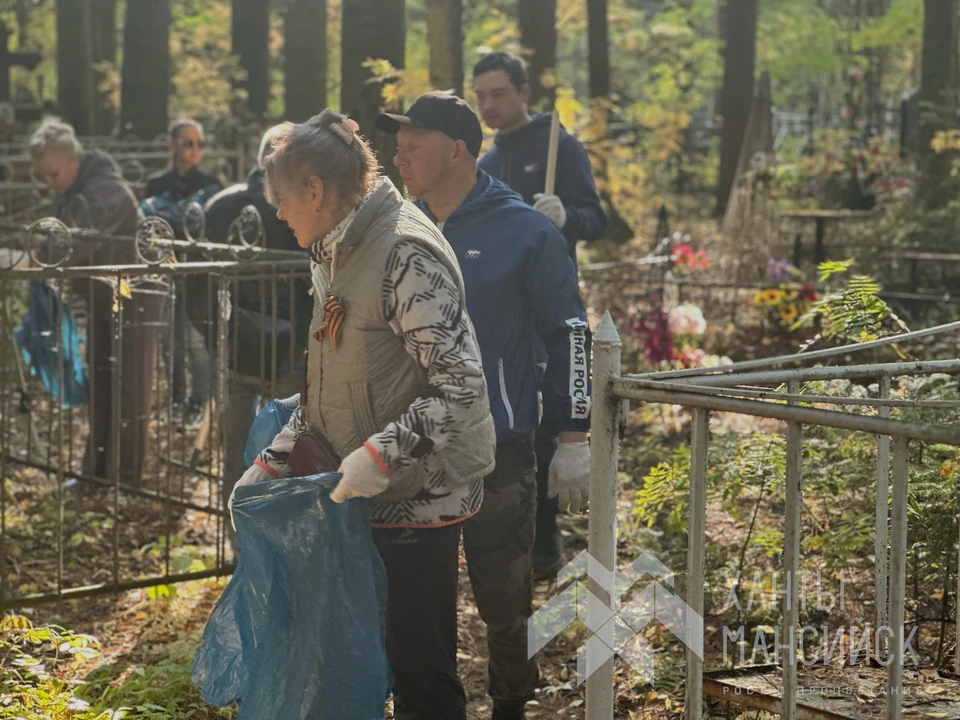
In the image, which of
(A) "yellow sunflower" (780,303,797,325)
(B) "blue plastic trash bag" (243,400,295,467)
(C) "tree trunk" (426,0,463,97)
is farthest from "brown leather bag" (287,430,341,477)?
(A) "yellow sunflower" (780,303,797,325)

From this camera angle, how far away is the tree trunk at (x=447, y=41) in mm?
7266

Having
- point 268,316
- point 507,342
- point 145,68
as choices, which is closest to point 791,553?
point 507,342

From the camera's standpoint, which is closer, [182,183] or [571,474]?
[571,474]

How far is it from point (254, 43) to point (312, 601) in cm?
2196

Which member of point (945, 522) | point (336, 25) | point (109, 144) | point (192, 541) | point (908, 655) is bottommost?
point (192, 541)

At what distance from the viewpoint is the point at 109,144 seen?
17.0m

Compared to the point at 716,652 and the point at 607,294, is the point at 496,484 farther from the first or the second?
the point at 607,294

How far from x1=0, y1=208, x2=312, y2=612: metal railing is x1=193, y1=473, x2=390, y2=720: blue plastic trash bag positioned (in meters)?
2.29

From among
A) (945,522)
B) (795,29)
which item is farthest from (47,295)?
(795,29)

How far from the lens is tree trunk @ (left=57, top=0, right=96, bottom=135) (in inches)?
785

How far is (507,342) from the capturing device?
3.95m

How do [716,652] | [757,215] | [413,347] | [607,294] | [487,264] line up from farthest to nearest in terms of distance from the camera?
[757,215]
[607,294]
[716,652]
[487,264]
[413,347]

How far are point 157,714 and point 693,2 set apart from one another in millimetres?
33004

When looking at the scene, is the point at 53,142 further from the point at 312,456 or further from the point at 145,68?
the point at 145,68
